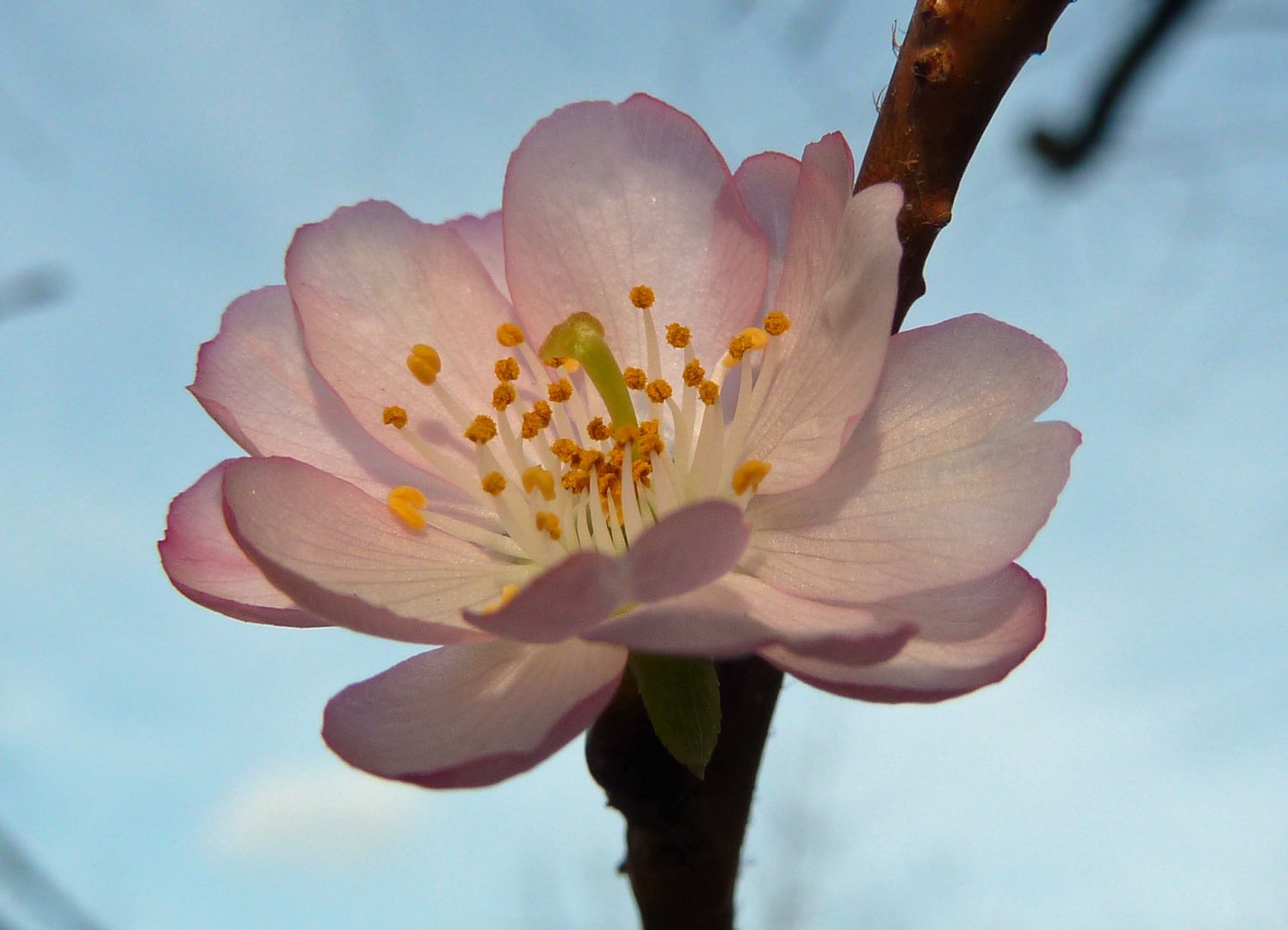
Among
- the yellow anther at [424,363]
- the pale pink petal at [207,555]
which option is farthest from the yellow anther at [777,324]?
the pale pink petal at [207,555]

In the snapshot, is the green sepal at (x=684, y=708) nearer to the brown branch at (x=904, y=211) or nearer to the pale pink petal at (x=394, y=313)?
the brown branch at (x=904, y=211)

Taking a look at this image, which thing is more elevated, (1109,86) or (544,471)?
(1109,86)

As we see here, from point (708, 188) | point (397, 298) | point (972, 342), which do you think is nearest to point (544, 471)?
point (397, 298)

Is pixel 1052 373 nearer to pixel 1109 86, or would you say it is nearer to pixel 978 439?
pixel 978 439

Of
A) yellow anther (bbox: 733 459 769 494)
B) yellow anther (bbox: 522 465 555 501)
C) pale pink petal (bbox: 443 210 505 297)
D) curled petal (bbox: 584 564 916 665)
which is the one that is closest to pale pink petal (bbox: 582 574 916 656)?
curled petal (bbox: 584 564 916 665)

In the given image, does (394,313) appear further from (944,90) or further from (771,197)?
(944,90)

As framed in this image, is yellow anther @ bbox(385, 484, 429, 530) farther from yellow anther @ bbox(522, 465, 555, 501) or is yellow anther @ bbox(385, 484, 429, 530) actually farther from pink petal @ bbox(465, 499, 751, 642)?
pink petal @ bbox(465, 499, 751, 642)

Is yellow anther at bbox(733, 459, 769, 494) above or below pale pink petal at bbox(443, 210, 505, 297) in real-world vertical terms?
below
